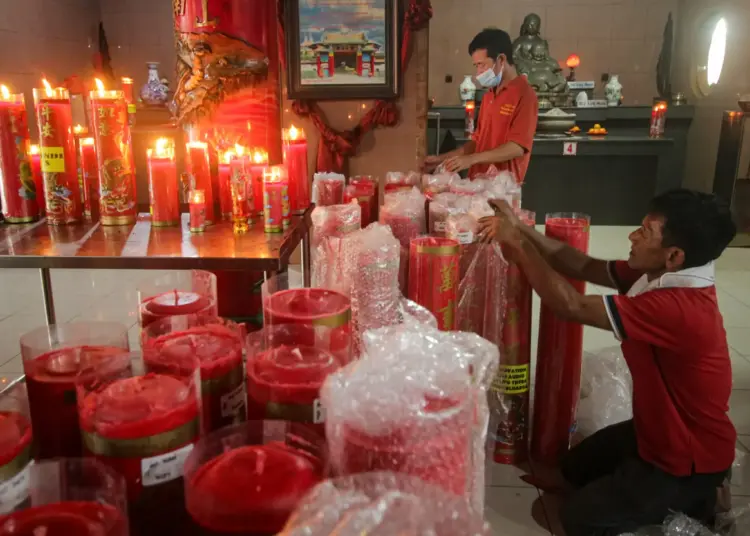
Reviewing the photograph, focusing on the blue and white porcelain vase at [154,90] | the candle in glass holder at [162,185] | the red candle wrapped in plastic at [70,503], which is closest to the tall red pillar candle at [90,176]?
the candle in glass holder at [162,185]

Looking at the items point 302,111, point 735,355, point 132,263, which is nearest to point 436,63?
point 302,111

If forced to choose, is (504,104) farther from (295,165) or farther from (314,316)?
(314,316)

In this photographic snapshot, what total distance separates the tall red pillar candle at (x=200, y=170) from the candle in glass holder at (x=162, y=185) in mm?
48

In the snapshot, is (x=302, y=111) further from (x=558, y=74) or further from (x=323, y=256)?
(x=558, y=74)

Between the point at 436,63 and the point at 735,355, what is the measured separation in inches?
213

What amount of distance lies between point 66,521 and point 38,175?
1379 millimetres

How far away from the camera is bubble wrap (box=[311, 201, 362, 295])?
142 centimetres

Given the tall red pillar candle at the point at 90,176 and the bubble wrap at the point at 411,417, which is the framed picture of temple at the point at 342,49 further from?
the bubble wrap at the point at 411,417

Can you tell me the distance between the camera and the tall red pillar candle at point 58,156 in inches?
63.0

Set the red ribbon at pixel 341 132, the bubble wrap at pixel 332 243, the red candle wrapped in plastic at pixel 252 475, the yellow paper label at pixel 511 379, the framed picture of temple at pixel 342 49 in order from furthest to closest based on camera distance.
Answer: the red ribbon at pixel 341 132
the framed picture of temple at pixel 342 49
the yellow paper label at pixel 511 379
the bubble wrap at pixel 332 243
the red candle wrapped in plastic at pixel 252 475

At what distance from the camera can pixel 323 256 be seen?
4.92 feet

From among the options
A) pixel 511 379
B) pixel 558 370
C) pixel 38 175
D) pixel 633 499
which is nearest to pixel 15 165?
pixel 38 175

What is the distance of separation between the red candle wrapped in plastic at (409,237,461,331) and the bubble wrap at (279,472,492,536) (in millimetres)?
877

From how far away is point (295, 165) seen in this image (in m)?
1.95
